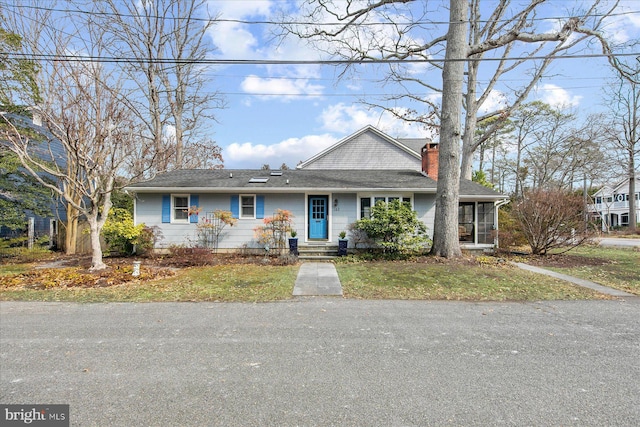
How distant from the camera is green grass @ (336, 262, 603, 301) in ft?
20.6

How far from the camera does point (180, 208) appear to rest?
12609 mm

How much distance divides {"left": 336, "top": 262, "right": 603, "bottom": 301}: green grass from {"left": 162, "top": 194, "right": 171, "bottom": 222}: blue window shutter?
7.33m

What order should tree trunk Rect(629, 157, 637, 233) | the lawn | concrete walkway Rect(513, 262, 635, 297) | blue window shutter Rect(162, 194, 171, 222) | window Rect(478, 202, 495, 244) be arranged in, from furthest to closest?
tree trunk Rect(629, 157, 637, 233), window Rect(478, 202, 495, 244), blue window shutter Rect(162, 194, 171, 222), concrete walkway Rect(513, 262, 635, 297), the lawn

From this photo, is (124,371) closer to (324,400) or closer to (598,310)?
(324,400)

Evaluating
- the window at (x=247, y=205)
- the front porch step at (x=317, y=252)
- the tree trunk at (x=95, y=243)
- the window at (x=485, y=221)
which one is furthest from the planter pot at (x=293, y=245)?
the window at (x=485, y=221)

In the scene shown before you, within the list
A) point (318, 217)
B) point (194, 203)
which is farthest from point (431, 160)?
point (194, 203)

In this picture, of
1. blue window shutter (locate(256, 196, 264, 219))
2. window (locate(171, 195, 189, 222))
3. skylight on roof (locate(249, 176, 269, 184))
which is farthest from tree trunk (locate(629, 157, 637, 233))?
window (locate(171, 195, 189, 222))

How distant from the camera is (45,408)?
8.25 feet

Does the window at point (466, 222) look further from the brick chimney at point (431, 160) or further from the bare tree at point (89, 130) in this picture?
the bare tree at point (89, 130)

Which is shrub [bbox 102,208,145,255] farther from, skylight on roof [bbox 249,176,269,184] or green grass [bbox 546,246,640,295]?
green grass [bbox 546,246,640,295]

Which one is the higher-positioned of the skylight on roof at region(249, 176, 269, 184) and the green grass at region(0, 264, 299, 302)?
the skylight on roof at region(249, 176, 269, 184)

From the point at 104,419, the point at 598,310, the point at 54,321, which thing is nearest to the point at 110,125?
the point at 54,321

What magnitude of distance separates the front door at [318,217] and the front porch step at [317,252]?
2.32 feet

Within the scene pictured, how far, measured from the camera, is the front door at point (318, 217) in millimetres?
12883
